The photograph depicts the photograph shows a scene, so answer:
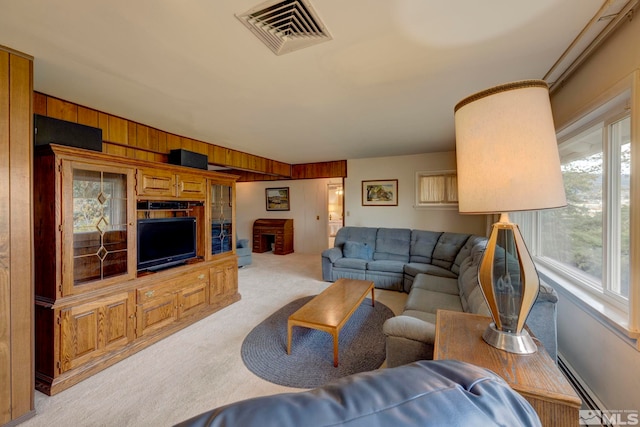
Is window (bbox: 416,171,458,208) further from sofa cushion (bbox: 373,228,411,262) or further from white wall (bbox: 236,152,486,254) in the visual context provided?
sofa cushion (bbox: 373,228,411,262)

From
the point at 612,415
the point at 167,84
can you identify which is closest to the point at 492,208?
the point at 612,415

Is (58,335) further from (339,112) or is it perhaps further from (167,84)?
(339,112)

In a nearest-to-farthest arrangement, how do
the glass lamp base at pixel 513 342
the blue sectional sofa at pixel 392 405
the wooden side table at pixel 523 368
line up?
the blue sectional sofa at pixel 392 405, the wooden side table at pixel 523 368, the glass lamp base at pixel 513 342

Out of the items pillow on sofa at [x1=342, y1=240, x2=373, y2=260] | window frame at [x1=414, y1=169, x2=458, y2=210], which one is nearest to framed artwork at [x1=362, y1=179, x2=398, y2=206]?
window frame at [x1=414, y1=169, x2=458, y2=210]

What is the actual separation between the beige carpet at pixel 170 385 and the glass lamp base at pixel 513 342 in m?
1.43

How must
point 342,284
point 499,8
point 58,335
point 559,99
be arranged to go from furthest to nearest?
1. point 342,284
2. point 559,99
3. point 58,335
4. point 499,8

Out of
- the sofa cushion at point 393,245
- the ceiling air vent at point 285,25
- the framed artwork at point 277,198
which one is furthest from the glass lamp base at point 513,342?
the framed artwork at point 277,198

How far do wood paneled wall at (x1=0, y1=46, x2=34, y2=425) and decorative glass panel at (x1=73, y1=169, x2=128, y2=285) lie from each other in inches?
15.6

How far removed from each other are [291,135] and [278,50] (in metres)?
2.00

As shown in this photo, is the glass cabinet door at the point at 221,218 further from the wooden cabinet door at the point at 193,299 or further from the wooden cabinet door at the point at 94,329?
the wooden cabinet door at the point at 94,329

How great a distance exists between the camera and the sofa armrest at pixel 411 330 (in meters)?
1.53

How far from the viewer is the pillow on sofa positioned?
452 cm

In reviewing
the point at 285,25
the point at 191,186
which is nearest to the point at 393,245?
the point at 191,186

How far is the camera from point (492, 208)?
103cm
